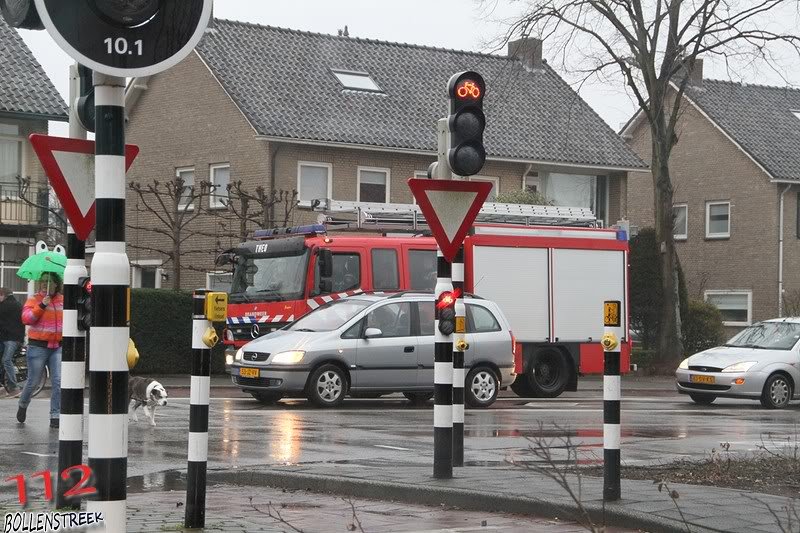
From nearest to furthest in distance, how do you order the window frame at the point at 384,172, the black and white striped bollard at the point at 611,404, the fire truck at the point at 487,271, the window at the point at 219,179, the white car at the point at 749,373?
the black and white striped bollard at the point at 611,404 → the white car at the point at 749,373 → the fire truck at the point at 487,271 → the window at the point at 219,179 → the window frame at the point at 384,172

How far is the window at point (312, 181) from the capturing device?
124 ft

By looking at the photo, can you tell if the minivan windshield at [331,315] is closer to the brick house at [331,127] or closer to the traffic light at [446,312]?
the traffic light at [446,312]

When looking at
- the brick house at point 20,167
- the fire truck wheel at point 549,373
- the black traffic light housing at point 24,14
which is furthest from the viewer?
the brick house at point 20,167

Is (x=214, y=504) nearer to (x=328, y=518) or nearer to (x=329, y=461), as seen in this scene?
(x=328, y=518)

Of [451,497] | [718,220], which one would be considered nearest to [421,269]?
[451,497]

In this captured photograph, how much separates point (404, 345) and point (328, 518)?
40.5 ft

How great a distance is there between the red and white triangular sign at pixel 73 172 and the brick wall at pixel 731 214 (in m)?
40.1

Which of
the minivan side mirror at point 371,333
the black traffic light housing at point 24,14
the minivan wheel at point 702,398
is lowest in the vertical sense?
the minivan wheel at point 702,398

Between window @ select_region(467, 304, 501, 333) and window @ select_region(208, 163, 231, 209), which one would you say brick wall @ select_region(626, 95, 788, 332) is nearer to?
window @ select_region(208, 163, 231, 209)

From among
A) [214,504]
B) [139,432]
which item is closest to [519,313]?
[139,432]

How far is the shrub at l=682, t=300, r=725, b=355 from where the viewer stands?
38.6 meters

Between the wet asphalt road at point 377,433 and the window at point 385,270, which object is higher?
the window at point 385,270

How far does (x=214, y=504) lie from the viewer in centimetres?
926

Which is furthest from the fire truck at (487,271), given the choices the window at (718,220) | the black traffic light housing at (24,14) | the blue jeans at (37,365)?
the window at (718,220)
